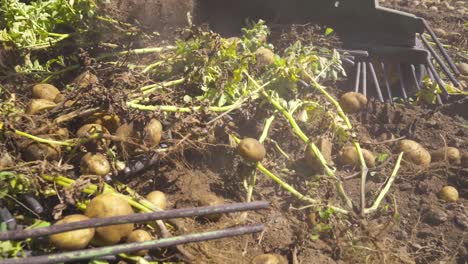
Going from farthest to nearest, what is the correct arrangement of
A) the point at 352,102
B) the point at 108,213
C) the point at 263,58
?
the point at 352,102, the point at 263,58, the point at 108,213

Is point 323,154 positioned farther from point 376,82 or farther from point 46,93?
point 46,93

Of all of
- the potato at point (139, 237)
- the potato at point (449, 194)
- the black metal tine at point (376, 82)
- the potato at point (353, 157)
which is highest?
the black metal tine at point (376, 82)

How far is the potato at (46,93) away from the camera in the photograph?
2.87 m

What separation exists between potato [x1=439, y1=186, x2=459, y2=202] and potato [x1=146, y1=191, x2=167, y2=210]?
2038 millimetres

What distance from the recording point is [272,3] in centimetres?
441

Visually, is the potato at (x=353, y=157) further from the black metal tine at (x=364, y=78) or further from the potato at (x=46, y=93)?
the potato at (x=46, y=93)

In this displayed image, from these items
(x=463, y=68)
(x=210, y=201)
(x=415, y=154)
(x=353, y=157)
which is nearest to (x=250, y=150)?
(x=210, y=201)

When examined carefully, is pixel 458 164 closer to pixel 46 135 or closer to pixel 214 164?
pixel 214 164

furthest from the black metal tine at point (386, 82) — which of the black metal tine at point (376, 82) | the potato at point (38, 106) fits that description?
the potato at point (38, 106)

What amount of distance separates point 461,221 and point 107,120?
2.48 m

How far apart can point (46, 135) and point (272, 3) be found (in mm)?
2729

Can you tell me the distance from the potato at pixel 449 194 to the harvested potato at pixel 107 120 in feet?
7.72

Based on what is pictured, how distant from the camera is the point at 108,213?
2.21m

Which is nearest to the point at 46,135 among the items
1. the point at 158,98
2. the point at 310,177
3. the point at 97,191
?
the point at 97,191
